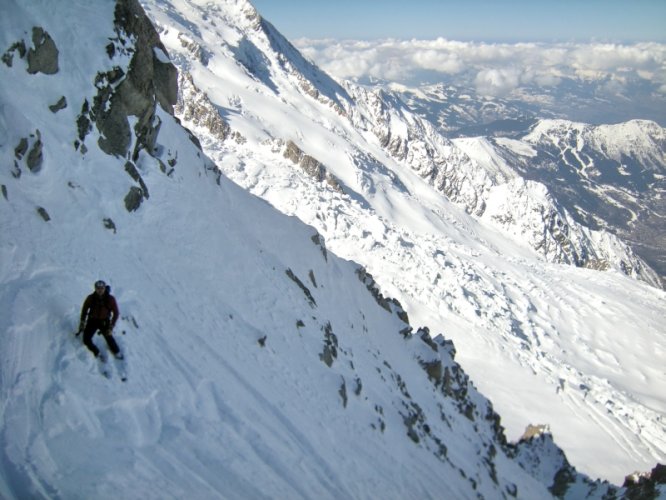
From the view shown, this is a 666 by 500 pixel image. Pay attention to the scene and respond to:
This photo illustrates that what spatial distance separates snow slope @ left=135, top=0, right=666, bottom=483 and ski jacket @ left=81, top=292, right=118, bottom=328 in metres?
53.2

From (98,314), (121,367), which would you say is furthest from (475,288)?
(98,314)

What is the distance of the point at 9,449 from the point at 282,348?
1053cm

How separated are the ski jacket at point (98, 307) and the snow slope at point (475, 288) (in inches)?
2094

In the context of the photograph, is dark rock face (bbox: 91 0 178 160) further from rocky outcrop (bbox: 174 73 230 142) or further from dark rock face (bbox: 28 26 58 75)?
rocky outcrop (bbox: 174 73 230 142)

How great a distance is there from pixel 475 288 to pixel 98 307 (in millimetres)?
75344

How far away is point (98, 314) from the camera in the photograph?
9352 mm

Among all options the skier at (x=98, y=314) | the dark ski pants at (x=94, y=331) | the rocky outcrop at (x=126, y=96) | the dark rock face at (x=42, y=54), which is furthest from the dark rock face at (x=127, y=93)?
the dark ski pants at (x=94, y=331)

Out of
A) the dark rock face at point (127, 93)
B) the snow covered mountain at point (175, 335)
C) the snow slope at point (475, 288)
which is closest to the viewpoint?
the snow covered mountain at point (175, 335)

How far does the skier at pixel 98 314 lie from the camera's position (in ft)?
30.3

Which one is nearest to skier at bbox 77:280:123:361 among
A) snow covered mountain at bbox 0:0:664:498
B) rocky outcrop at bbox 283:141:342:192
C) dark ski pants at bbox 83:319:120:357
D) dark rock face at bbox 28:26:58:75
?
dark ski pants at bbox 83:319:120:357

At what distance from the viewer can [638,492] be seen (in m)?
32.0

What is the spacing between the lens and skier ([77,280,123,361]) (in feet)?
30.3

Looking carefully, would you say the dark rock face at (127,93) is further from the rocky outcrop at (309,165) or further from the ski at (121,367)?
the rocky outcrop at (309,165)

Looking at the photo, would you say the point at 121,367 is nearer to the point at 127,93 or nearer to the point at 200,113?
the point at 127,93
